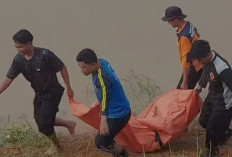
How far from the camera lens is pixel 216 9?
9.40 meters

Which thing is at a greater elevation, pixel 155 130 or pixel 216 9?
pixel 216 9

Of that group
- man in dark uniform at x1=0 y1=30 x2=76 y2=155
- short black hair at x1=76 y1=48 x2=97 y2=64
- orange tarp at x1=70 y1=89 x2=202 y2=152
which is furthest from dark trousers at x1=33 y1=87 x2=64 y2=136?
short black hair at x1=76 y1=48 x2=97 y2=64

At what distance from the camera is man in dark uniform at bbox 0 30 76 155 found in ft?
16.8

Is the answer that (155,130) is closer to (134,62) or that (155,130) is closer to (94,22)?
(134,62)

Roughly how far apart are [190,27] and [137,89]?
1.70 meters

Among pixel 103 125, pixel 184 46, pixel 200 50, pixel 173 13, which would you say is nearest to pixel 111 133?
pixel 103 125

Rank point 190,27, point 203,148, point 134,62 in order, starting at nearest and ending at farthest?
1. point 203,148
2. point 190,27
3. point 134,62

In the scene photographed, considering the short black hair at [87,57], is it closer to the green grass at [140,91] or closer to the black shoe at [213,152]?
the black shoe at [213,152]

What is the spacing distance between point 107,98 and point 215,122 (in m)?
1.01

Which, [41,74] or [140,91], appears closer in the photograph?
[41,74]

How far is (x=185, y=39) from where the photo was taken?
5.50 meters

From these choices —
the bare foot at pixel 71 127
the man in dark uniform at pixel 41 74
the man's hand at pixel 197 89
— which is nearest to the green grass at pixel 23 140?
the man in dark uniform at pixel 41 74

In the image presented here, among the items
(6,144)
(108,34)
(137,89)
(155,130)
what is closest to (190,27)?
(155,130)

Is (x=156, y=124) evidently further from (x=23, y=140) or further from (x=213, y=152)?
(x=23, y=140)
